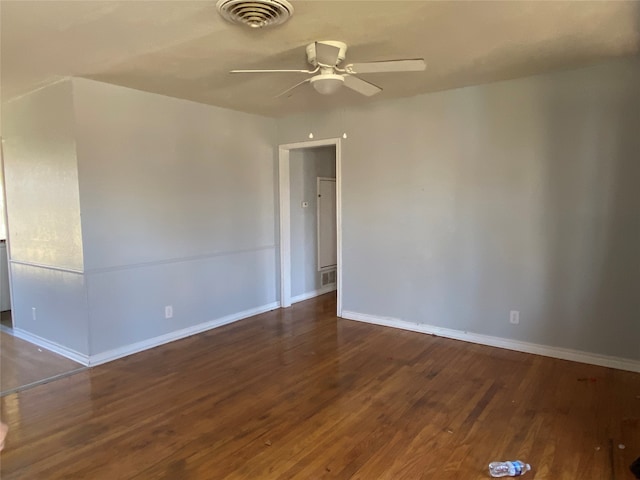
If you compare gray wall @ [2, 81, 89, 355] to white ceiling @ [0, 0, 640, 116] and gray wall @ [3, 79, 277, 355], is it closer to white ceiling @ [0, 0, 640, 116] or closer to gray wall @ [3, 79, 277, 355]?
gray wall @ [3, 79, 277, 355]

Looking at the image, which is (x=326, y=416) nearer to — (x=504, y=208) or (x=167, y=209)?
(x=504, y=208)

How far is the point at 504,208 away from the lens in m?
3.78

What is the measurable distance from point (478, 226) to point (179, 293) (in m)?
3.00

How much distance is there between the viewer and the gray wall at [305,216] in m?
5.62

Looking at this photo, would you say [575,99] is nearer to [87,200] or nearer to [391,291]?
[391,291]

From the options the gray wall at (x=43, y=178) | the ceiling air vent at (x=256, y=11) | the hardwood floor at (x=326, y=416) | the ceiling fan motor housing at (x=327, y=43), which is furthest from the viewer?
the gray wall at (x=43, y=178)

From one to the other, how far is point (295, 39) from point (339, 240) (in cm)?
259

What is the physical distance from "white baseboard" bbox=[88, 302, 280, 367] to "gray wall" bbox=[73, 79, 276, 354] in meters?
0.05

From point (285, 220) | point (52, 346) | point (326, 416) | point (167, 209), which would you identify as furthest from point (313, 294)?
point (326, 416)

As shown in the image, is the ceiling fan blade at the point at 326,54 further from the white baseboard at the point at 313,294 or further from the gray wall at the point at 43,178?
the white baseboard at the point at 313,294

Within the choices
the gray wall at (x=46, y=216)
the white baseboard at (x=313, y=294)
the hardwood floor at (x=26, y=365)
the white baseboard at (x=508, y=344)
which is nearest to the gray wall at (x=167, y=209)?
the gray wall at (x=46, y=216)

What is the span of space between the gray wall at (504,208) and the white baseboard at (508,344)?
5cm

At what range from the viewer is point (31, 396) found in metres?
3.07

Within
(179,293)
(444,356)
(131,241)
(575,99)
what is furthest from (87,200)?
(575,99)
